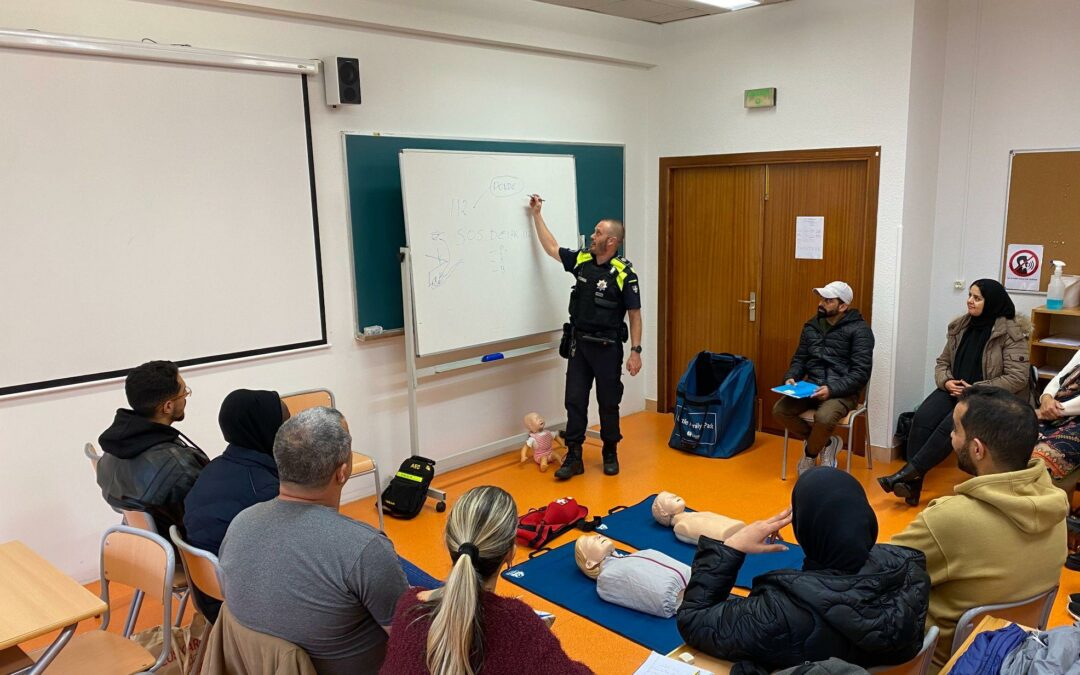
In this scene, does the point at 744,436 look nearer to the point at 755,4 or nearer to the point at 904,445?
the point at 904,445

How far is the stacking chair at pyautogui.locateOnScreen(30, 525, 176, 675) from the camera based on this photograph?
2262 mm

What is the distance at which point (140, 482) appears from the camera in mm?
2727

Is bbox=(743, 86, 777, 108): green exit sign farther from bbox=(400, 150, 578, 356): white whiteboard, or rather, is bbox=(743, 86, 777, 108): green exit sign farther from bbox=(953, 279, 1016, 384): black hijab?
bbox=(953, 279, 1016, 384): black hijab

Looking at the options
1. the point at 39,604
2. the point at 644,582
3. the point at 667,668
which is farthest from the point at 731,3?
the point at 39,604

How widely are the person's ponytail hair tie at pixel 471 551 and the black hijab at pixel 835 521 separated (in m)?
0.82

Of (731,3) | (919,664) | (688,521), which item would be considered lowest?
(688,521)

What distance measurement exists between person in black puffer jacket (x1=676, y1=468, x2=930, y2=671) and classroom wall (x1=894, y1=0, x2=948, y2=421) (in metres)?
3.54

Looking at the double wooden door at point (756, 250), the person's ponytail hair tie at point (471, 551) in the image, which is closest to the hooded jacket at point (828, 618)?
the person's ponytail hair tie at point (471, 551)

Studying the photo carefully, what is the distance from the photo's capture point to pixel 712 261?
596cm

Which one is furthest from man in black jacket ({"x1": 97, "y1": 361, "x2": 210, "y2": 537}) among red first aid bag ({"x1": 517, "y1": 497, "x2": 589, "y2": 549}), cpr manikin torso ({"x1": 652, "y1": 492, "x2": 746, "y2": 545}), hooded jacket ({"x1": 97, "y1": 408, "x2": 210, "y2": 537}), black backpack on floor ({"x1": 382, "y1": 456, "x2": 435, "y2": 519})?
cpr manikin torso ({"x1": 652, "y1": 492, "x2": 746, "y2": 545})

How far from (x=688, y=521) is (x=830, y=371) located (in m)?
1.58

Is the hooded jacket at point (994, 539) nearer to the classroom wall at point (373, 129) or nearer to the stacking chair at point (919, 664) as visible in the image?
the stacking chair at point (919, 664)

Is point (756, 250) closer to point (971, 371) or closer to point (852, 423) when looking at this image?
point (852, 423)

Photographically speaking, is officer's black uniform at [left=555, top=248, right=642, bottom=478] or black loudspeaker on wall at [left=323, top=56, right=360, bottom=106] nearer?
black loudspeaker on wall at [left=323, top=56, right=360, bottom=106]
